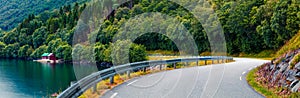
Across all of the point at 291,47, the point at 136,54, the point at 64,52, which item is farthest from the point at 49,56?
the point at 291,47

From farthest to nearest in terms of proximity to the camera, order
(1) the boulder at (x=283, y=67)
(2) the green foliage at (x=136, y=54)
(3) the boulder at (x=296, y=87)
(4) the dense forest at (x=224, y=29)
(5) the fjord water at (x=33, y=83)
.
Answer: (4) the dense forest at (x=224, y=29) < (2) the green foliage at (x=136, y=54) < (5) the fjord water at (x=33, y=83) < (1) the boulder at (x=283, y=67) < (3) the boulder at (x=296, y=87)

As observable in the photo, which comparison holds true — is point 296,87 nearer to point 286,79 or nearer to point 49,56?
point 286,79

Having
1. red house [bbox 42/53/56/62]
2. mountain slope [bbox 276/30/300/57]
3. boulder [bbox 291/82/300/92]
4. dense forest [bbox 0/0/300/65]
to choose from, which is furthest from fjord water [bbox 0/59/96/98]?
red house [bbox 42/53/56/62]

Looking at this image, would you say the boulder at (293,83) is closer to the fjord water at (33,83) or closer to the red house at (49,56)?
the fjord water at (33,83)

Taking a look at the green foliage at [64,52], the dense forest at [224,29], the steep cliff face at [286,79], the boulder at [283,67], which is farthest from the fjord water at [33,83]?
the green foliage at [64,52]

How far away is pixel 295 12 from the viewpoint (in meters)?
52.6

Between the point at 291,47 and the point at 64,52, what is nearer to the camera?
the point at 291,47

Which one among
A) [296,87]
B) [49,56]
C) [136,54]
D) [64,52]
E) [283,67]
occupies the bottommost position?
[49,56]

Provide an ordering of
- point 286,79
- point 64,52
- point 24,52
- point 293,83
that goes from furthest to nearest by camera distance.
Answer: point 24,52, point 64,52, point 286,79, point 293,83

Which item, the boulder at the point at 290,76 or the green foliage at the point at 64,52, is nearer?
the boulder at the point at 290,76

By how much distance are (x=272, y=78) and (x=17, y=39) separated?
14844 cm

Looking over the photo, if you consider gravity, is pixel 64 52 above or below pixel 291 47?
below

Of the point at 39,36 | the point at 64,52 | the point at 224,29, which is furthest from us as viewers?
the point at 39,36

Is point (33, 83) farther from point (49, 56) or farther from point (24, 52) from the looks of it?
point (24, 52)
